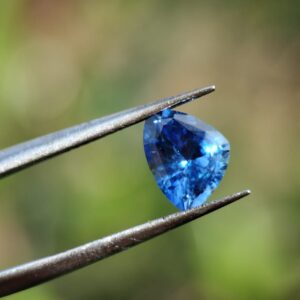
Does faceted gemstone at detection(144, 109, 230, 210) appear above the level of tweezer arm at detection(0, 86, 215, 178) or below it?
below

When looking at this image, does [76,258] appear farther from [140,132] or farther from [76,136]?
[140,132]

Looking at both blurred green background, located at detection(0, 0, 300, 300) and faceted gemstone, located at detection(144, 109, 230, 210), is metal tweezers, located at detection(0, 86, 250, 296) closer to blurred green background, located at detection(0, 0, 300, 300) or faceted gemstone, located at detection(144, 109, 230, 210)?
faceted gemstone, located at detection(144, 109, 230, 210)

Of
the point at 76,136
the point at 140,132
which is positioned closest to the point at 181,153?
the point at 76,136

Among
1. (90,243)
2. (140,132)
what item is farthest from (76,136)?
(140,132)

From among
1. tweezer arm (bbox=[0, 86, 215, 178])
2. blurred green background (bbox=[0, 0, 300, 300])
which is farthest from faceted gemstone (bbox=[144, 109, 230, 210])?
blurred green background (bbox=[0, 0, 300, 300])

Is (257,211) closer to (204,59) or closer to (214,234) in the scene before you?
(214,234)

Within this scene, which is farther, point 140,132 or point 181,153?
point 140,132

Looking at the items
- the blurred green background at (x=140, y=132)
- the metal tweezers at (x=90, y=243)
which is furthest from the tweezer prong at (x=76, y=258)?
the blurred green background at (x=140, y=132)

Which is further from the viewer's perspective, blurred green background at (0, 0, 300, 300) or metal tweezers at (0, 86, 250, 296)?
blurred green background at (0, 0, 300, 300)
